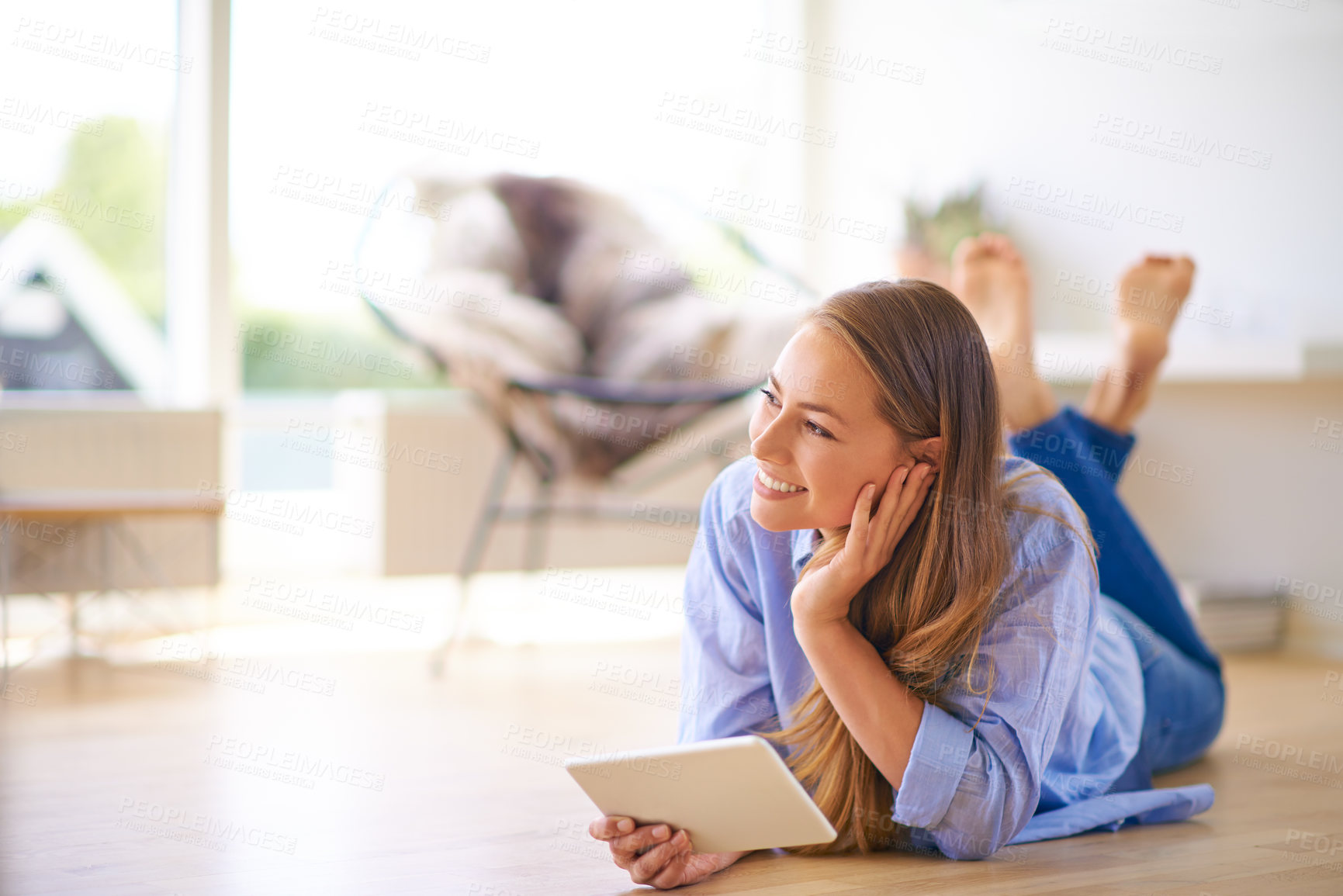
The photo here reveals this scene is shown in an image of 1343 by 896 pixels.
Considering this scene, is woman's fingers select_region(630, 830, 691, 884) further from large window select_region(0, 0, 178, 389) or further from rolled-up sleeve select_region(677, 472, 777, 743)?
large window select_region(0, 0, 178, 389)

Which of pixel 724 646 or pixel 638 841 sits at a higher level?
pixel 724 646

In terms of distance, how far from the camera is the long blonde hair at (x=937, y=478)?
1.18m

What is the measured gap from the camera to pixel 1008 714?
1176 millimetres

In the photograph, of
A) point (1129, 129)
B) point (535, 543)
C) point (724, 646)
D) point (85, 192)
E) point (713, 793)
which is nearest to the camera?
point (713, 793)

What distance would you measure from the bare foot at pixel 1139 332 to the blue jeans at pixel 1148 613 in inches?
5.6

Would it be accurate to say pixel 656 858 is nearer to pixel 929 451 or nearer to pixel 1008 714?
pixel 1008 714

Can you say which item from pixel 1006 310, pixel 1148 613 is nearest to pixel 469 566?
pixel 1006 310

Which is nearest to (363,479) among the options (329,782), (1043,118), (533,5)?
(533,5)

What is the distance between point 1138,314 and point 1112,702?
0.70m

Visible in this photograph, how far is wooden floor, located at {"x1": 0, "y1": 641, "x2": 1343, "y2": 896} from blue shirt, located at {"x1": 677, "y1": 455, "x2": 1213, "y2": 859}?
0.06 meters

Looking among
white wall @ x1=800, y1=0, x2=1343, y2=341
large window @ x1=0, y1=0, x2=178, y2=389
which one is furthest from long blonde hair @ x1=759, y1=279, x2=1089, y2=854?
large window @ x1=0, y1=0, x2=178, y2=389

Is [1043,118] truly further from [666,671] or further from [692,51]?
[666,671]

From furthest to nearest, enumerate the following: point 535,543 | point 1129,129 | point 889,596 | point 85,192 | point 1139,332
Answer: point 535,543
point 85,192
point 1129,129
point 1139,332
point 889,596

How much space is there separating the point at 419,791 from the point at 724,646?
2.05 feet
